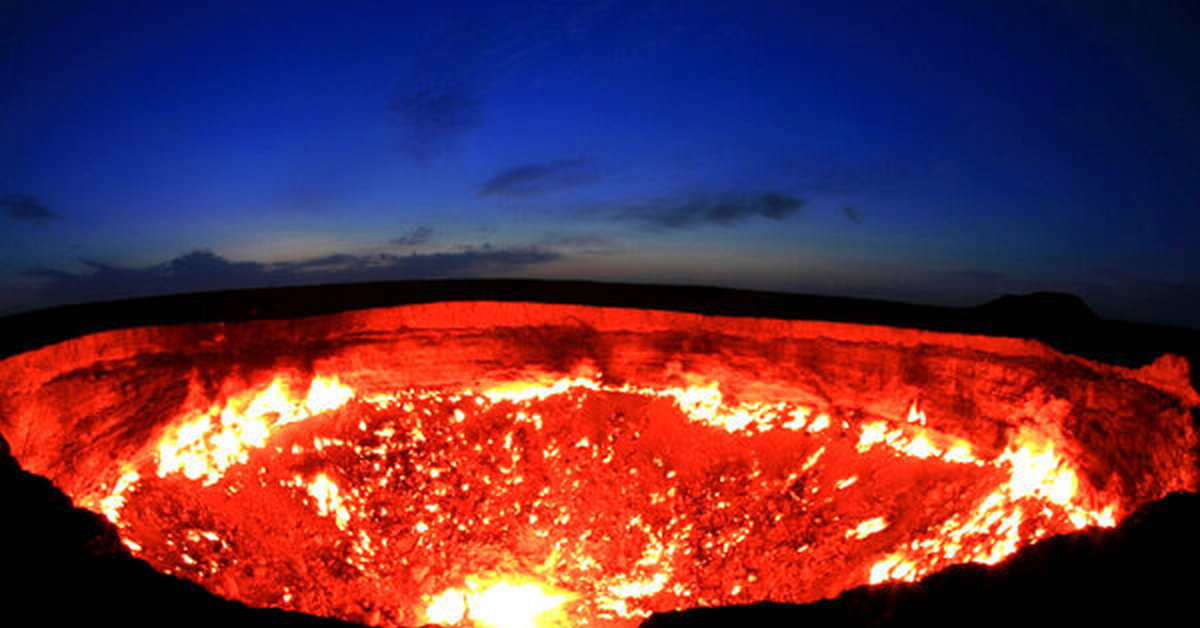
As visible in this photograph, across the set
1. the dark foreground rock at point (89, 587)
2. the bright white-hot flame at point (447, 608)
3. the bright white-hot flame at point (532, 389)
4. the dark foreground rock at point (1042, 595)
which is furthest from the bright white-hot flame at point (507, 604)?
the dark foreground rock at point (1042, 595)

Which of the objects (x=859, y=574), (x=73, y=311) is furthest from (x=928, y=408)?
(x=73, y=311)

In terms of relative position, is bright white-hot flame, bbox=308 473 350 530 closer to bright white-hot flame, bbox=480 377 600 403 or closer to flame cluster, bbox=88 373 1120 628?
flame cluster, bbox=88 373 1120 628

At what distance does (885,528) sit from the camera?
6172 mm

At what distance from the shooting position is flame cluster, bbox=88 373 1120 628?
5.95 m

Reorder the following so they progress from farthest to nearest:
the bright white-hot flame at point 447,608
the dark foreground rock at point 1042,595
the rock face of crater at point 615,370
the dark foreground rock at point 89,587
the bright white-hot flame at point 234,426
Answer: the bright white-hot flame at point 447,608 < the bright white-hot flame at point 234,426 < the rock face of crater at point 615,370 < the dark foreground rock at point 1042,595 < the dark foreground rock at point 89,587

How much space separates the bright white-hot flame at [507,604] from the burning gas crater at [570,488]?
22mm

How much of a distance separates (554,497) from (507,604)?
4.12ft

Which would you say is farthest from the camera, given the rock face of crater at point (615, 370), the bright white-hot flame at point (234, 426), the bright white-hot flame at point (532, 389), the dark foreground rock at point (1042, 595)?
the bright white-hot flame at point (532, 389)

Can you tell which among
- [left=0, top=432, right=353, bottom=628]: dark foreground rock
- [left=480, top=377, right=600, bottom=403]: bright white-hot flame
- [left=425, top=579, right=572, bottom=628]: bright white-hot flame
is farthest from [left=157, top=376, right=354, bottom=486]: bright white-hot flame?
[left=0, top=432, right=353, bottom=628]: dark foreground rock

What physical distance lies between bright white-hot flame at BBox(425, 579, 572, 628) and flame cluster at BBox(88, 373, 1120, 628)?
0.7 inches

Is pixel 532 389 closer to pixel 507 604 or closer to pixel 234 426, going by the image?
pixel 507 604

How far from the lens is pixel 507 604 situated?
699 cm

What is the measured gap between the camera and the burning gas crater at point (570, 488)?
586 cm

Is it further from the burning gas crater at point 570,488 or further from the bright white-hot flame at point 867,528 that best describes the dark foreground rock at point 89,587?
the bright white-hot flame at point 867,528
